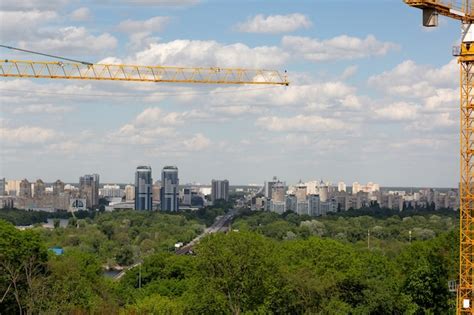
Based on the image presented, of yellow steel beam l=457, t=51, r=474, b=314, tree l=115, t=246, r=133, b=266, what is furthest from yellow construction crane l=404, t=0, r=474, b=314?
tree l=115, t=246, r=133, b=266

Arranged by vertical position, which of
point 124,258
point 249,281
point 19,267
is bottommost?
point 124,258

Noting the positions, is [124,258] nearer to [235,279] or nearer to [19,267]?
[19,267]

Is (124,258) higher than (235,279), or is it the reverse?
(235,279)

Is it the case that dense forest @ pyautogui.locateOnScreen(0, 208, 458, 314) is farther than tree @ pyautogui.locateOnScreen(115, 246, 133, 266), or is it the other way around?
tree @ pyautogui.locateOnScreen(115, 246, 133, 266)

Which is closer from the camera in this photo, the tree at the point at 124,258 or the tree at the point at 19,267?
the tree at the point at 19,267

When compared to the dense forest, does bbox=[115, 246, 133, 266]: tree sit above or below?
below

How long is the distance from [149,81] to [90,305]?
30165 millimetres

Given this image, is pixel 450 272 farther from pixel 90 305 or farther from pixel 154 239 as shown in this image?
pixel 154 239

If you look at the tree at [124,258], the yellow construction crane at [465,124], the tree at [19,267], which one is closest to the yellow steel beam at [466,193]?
the yellow construction crane at [465,124]

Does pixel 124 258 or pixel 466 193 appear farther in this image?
pixel 124 258

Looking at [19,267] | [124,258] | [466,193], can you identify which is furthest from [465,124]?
[124,258]

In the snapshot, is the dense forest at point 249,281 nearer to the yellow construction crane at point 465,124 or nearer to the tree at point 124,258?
the yellow construction crane at point 465,124

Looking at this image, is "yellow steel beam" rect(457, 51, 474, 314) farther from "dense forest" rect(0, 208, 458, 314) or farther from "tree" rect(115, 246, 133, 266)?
"tree" rect(115, 246, 133, 266)

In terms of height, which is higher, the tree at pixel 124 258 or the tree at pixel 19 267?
the tree at pixel 19 267
